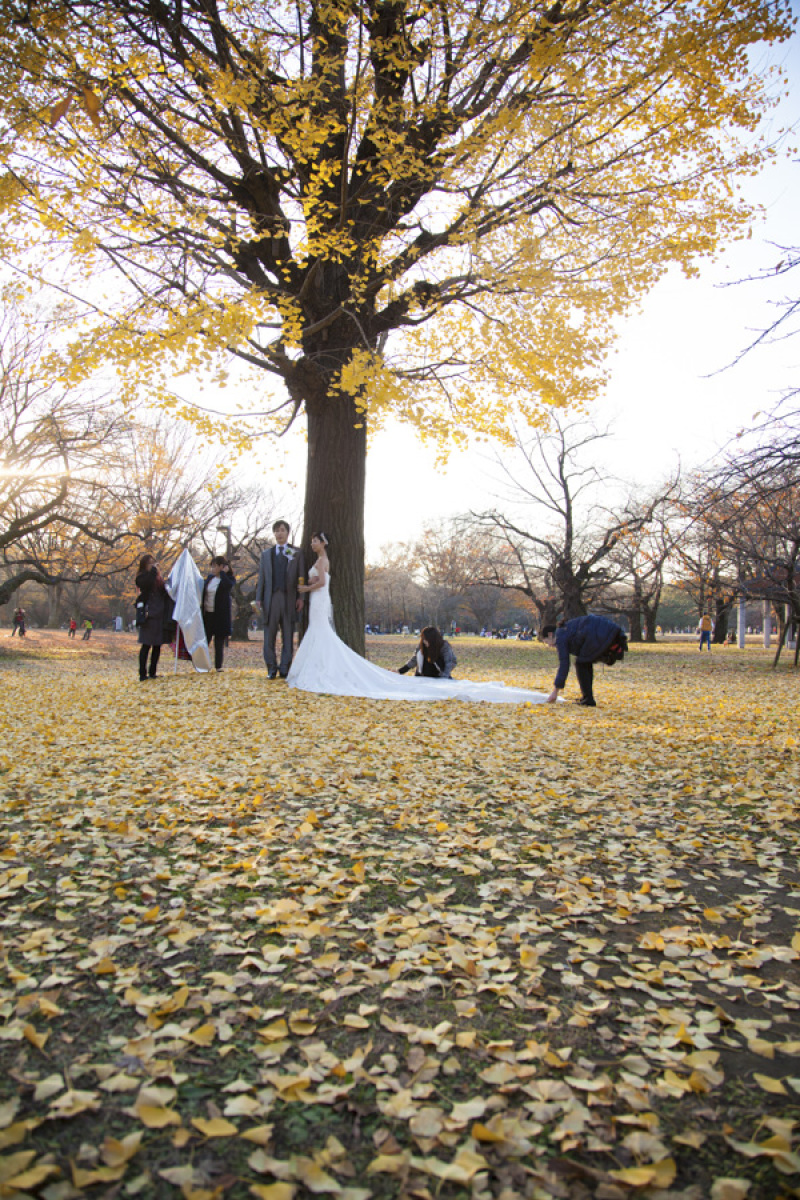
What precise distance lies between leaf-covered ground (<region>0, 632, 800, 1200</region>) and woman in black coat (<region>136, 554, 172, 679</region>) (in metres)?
4.67

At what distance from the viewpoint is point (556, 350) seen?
9.30 m

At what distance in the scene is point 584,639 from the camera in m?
→ 8.02

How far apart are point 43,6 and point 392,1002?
33.3 feet

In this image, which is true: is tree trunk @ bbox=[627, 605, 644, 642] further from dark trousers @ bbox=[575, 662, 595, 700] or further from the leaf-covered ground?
the leaf-covered ground

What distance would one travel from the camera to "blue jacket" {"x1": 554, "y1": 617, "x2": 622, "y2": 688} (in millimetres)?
7914

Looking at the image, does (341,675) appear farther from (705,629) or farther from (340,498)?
(705,629)

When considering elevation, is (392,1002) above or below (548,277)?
below

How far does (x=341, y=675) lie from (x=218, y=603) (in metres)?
2.87

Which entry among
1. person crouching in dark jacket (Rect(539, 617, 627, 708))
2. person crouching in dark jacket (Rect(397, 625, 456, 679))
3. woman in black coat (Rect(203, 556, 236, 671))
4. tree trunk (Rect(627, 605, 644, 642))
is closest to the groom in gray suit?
woman in black coat (Rect(203, 556, 236, 671))

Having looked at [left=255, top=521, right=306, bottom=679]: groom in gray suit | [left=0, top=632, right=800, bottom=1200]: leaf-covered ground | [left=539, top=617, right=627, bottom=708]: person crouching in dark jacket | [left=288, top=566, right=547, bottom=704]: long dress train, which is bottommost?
[left=0, top=632, right=800, bottom=1200]: leaf-covered ground

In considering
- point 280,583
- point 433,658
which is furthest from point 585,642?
point 280,583

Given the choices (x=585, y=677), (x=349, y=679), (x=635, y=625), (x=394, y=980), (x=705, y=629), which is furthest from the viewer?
(x=635, y=625)

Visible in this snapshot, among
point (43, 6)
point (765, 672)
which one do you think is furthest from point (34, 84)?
point (765, 672)

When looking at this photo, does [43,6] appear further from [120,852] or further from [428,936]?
[428,936]
